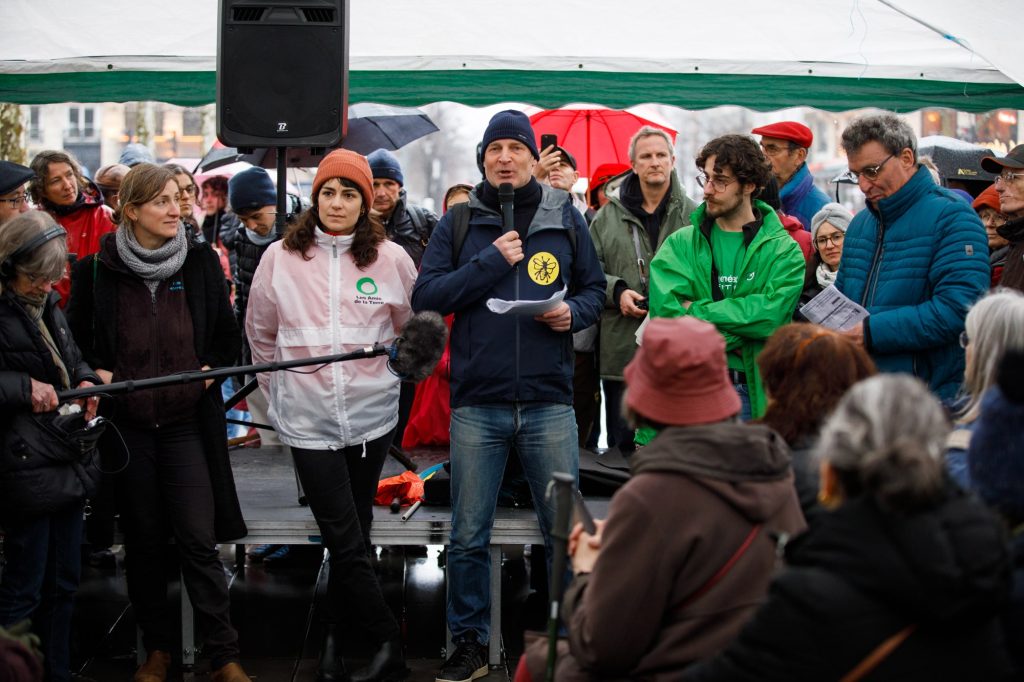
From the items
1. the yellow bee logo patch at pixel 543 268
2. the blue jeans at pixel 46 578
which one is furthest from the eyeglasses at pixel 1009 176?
the blue jeans at pixel 46 578

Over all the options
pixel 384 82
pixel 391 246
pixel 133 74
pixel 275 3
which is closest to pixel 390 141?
pixel 384 82

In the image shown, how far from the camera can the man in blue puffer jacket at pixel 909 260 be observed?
4.71 meters

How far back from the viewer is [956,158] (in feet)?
26.9

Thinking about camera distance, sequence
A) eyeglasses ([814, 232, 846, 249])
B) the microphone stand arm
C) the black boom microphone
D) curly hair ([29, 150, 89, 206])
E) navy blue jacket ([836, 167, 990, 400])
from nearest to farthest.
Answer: the microphone stand arm → the black boom microphone → navy blue jacket ([836, 167, 990, 400]) → eyeglasses ([814, 232, 846, 249]) → curly hair ([29, 150, 89, 206])

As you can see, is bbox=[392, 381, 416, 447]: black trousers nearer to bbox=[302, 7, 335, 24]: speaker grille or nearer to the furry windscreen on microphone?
bbox=[302, 7, 335, 24]: speaker grille

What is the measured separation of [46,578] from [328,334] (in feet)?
4.70

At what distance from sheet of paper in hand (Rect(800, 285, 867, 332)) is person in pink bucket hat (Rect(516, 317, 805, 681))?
6.72ft

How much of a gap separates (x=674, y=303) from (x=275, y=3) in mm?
2404

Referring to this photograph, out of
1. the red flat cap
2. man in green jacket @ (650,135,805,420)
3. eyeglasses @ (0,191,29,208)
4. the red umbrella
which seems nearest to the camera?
man in green jacket @ (650,135,805,420)

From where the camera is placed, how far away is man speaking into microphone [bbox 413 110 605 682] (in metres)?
4.86

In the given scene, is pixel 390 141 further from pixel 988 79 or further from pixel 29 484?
pixel 29 484

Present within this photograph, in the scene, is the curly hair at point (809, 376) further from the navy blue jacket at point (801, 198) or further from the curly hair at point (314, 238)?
the navy blue jacket at point (801, 198)

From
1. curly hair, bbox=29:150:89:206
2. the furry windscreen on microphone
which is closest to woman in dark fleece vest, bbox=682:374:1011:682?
the furry windscreen on microphone

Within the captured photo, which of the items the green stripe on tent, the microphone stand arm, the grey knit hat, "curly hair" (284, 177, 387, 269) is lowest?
the microphone stand arm
